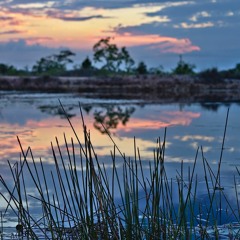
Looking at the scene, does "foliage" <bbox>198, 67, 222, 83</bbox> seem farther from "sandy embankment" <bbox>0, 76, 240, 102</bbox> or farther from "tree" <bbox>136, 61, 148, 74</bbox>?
"tree" <bbox>136, 61, 148, 74</bbox>

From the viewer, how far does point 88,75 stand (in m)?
25.5

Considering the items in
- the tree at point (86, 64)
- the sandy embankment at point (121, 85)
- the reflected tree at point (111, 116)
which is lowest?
the reflected tree at point (111, 116)

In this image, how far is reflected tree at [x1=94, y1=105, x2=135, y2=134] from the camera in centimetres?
1141

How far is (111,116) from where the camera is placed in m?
13.4

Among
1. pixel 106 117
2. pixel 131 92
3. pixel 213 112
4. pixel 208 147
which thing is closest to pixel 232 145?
pixel 208 147

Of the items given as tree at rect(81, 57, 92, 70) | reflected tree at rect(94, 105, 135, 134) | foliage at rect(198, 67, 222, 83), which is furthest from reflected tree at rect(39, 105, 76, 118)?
tree at rect(81, 57, 92, 70)

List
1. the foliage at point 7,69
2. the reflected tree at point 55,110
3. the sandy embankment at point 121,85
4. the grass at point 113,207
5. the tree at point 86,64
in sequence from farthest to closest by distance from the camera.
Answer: the foliage at point 7,69 < the tree at point 86,64 < the sandy embankment at point 121,85 < the reflected tree at point 55,110 < the grass at point 113,207

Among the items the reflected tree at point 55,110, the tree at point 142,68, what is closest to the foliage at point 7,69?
the tree at point 142,68

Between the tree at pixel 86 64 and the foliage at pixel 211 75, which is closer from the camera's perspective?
the foliage at pixel 211 75

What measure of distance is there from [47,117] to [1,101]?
477 centimetres

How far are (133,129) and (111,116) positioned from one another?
2483 millimetres

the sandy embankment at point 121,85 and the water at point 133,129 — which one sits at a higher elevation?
the sandy embankment at point 121,85

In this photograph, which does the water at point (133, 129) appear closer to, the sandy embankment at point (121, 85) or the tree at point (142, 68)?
the sandy embankment at point (121, 85)

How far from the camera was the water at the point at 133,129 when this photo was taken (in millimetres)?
7219
